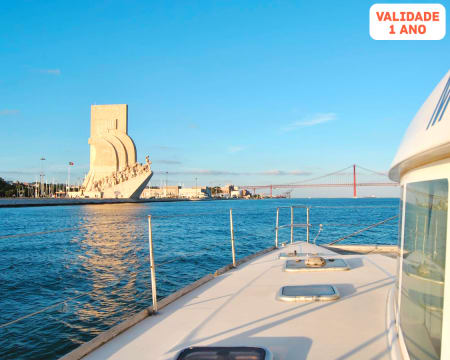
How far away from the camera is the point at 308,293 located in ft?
10.2

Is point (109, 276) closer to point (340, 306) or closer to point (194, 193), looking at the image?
point (340, 306)

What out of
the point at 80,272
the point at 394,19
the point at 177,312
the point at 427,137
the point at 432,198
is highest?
the point at 394,19

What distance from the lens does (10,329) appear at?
16.1 ft

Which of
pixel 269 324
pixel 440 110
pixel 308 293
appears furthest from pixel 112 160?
pixel 440 110

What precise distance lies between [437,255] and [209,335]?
155 centimetres

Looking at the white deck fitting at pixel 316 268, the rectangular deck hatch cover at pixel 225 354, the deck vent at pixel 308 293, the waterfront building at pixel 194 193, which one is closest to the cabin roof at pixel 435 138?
the rectangular deck hatch cover at pixel 225 354

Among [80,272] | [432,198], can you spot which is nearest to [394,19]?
[432,198]

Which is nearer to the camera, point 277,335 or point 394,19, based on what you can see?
point 277,335

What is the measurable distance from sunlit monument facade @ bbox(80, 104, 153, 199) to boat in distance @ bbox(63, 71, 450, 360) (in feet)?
216

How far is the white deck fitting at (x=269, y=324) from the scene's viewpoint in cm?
211

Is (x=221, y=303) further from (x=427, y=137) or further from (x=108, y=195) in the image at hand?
(x=108, y=195)

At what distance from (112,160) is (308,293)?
73.8 metres

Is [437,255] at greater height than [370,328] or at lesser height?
greater

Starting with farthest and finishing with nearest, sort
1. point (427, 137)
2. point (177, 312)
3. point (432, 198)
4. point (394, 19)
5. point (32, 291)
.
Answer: point (32, 291)
point (394, 19)
point (177, 312)
point (432, 198)
point (427, 137)
